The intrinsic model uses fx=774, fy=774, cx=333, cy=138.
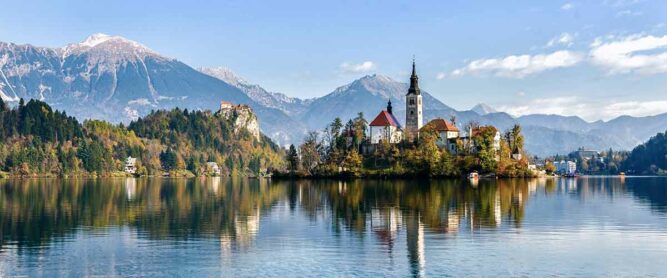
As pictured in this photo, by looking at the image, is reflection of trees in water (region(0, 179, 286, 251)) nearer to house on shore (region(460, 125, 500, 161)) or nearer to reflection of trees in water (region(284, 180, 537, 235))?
reflection of trees in water (region(284, 180, 537, 235))

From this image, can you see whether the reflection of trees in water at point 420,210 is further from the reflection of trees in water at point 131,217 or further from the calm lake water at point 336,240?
the reflection of trees in water at point 131,217

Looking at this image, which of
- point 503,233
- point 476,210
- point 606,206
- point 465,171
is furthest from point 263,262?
point 465,171

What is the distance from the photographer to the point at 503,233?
178 feet

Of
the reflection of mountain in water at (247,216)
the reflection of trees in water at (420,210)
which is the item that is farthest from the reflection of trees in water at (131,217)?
the reflection of trees in water at (420,210)

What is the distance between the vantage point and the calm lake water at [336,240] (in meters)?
39.5

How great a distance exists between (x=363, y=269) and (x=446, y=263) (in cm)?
464

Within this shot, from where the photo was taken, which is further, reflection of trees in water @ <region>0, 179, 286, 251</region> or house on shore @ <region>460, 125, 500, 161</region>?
house on shore @ <region>460, 125, 500, 161</region>

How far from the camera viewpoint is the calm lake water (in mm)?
39469

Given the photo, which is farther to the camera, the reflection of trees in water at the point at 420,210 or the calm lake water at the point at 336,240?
the reflection of trees in water at the point at 420,210

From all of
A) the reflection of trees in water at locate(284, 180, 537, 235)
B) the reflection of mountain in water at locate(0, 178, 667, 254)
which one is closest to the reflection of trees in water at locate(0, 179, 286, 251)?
the reflection of mountain in water at locate(0, 178, 667, 254)

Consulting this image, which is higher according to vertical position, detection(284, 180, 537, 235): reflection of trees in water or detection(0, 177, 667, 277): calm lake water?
detection(284, 180, 537, 235): reflection of trees in water

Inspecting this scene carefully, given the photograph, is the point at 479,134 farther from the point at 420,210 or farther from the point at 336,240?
the point at 336,240

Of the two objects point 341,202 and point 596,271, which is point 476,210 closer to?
point 341,202

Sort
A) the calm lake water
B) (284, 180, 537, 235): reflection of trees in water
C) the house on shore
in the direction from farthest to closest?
the house on shore
(284, 180, 537, 235): reflection of trees in water
the calm lake water
